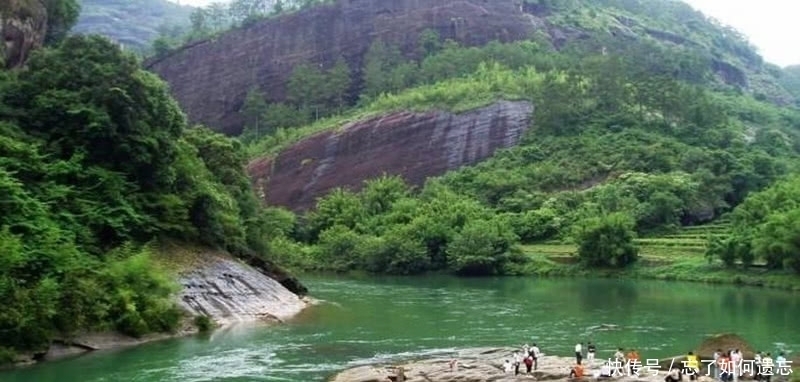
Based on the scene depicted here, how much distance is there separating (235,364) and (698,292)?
44294mm

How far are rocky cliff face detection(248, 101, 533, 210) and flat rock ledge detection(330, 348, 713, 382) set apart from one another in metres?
86.2

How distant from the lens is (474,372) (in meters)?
32.6

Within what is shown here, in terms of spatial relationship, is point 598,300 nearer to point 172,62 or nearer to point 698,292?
point 698,292

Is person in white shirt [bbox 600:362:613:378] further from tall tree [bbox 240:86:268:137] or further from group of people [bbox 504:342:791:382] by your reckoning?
tall tree [bbox 240:86:268:137]

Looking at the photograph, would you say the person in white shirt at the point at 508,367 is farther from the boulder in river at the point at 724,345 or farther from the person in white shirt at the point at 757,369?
the person in white shirt at the point at 757,369

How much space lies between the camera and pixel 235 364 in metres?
36.4

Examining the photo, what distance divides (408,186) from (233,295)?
71538 millimetres

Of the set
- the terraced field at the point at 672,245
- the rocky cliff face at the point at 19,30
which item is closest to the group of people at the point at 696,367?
the rocky cliff face at the point at 19,30

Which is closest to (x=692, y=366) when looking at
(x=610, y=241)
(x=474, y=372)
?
(x=474, y=372)

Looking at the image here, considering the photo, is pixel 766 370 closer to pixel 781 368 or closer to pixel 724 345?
pixel 781 368

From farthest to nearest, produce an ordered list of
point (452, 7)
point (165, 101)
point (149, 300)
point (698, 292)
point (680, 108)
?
point (452, 7) → point (680, 108) → point (698, 292) → point (165, 101) → point (149, 300)

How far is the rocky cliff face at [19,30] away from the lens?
5549 centimetres

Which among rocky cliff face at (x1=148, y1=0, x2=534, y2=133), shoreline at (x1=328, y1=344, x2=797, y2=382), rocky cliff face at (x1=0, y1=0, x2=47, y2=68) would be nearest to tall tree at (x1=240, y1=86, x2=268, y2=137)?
rocky cliff face at (x1=148, y1=0, x2=534, y2=133)

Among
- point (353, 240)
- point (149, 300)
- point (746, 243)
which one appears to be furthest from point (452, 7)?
point (149, 300)
